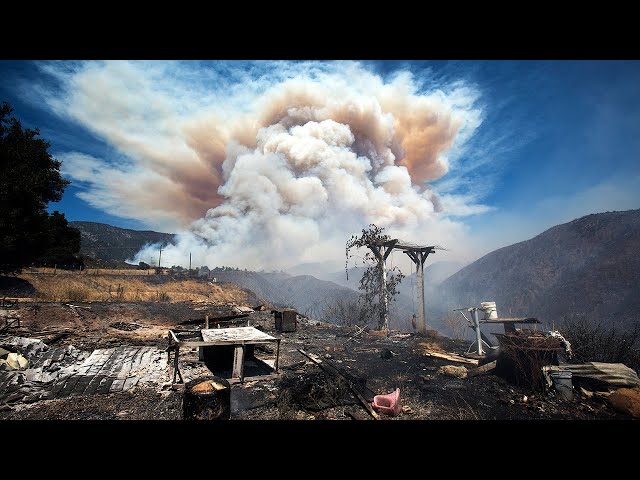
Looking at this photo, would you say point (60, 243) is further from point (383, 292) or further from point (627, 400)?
point (627, 400)

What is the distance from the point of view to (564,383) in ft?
21.5

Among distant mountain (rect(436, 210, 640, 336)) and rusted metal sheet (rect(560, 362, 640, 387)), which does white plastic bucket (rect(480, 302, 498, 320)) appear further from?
distant mountain (rect(436, 210, 640, 336))

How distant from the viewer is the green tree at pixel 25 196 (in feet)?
64.3

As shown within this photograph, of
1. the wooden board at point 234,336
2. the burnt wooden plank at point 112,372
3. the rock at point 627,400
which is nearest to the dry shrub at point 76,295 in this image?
the burnt wooden plank at point 112,372

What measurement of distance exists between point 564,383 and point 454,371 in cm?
255

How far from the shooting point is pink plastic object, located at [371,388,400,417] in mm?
5863

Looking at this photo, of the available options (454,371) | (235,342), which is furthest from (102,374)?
(454,371)

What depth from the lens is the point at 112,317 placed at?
52.5 feet

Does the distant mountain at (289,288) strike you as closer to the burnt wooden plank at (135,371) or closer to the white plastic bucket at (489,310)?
the white plastic bucket at (489,310)
